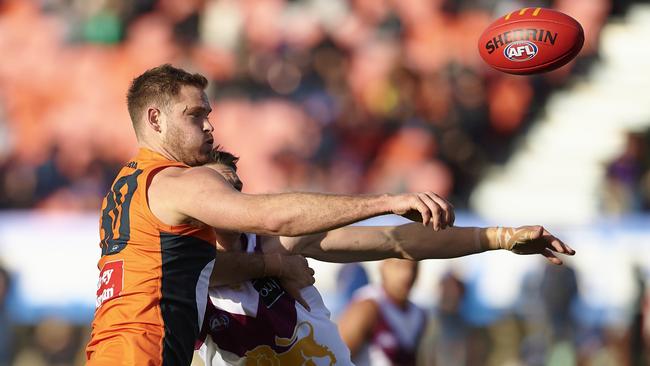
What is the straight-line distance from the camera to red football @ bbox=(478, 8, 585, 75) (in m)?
5.33

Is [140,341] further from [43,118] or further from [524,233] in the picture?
[43,118]

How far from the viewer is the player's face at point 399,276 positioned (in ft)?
23.6

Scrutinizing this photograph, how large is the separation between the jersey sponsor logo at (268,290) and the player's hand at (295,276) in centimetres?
3

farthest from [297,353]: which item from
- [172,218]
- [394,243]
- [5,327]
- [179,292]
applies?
[5,327]

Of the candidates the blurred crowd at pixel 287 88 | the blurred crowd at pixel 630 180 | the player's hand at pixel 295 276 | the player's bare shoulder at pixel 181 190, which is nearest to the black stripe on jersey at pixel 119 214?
the player's bare shoulder at pixel 181 190

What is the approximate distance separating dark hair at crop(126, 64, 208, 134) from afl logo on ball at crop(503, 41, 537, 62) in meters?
1.78

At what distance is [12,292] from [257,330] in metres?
7.74

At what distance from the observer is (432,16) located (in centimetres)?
1365

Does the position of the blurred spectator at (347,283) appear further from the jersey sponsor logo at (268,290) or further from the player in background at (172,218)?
the player in background at (172,218)

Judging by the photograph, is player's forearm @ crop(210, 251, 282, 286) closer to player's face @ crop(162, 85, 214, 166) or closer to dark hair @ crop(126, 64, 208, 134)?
player's face @ crop(162, 85, 214, 166)

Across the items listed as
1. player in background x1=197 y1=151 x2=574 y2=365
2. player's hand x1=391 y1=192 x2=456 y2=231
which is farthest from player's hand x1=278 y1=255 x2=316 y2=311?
player's hand x1=391 y1=192 x2=456 y2=231

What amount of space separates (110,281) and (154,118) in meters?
0.75

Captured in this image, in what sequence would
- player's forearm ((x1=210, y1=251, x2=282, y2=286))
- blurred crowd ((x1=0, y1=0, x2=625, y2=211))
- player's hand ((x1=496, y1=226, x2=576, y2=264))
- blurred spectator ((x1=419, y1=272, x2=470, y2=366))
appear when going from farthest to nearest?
blurred crowd ((x1=0, y1=0, x2=625, y2=211)) → blurred spectator ((x1=419, y1=272, x2=470, y2=366)) → player's forearm ((x1=210, y1=251, x2=282, y2=286)) → player's hand ((x1=496, y1=226, x2=576, y2=264))

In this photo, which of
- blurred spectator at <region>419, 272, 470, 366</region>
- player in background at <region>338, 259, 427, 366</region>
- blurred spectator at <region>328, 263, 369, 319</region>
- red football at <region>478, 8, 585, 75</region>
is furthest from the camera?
blurred spectator at <region>419, 272, 470, 366</region>
